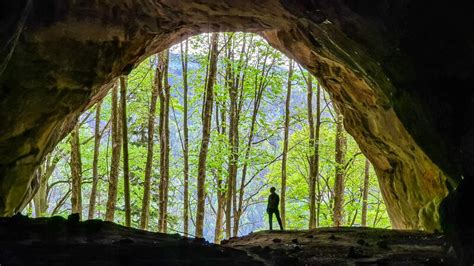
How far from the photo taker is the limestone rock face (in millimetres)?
5727

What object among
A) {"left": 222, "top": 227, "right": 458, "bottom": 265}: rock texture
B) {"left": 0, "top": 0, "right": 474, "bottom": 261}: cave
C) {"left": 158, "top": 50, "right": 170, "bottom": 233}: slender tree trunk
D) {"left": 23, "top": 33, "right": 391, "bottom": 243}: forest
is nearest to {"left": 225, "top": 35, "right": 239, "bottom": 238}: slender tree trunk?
{"left": 23, "top": 33, "right": 391, "bottom": 243}: forest

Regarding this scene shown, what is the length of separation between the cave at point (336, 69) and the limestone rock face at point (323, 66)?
0.02 metres

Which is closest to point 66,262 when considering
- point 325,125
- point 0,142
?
point 0,142

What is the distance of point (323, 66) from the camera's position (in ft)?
39.4

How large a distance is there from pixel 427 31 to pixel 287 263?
3.59 meters

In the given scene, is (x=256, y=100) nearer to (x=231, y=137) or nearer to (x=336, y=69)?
(x=231, y=137)

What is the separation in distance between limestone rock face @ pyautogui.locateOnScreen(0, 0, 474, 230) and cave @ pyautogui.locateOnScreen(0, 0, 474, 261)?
0.02 meters

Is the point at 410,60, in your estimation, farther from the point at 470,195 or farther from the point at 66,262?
the point at 66,262

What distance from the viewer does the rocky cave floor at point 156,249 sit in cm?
486

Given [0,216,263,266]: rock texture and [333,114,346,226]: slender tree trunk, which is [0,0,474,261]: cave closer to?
[0,216,263,266]: rock texture

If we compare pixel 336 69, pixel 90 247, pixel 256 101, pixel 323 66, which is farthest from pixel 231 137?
pixel 90 247

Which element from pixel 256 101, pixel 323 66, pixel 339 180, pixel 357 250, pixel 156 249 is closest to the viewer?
pixel 156 249

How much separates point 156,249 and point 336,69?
7.75 m

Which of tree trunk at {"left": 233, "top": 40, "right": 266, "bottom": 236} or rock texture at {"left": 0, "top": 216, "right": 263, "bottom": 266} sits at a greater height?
tree trunk at {"left": 233, "top": 40, "right": 266, "bottom": 236}
